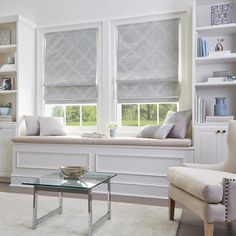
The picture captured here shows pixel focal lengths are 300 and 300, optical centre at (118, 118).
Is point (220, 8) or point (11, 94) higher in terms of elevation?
point (220, 8)

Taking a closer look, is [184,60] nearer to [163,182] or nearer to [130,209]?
[163,182]

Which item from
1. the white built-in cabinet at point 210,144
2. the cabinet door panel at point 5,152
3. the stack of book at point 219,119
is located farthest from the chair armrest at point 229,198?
the cabinet door panel at point 5,152

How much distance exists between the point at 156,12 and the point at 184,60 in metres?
0.81

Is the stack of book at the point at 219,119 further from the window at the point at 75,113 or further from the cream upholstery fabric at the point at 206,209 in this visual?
the window at the point at 75,113

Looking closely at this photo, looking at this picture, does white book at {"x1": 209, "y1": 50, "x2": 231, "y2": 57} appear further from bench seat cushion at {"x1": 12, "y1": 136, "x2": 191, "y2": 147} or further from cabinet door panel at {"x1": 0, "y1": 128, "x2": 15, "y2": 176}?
cabinet door panel at {"x1": 0, "y1": 128, "x2": 15, "y2": 176}

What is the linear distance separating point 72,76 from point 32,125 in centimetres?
97

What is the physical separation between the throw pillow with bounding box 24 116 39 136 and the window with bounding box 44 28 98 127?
0.45 metres

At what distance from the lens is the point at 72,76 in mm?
4680

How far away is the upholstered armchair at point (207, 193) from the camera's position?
2.08 m

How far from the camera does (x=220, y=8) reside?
377 cm

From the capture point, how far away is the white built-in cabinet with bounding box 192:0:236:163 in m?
3.50

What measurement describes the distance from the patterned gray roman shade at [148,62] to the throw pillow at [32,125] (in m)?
1.29

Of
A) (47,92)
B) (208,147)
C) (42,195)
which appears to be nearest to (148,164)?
(208,147)

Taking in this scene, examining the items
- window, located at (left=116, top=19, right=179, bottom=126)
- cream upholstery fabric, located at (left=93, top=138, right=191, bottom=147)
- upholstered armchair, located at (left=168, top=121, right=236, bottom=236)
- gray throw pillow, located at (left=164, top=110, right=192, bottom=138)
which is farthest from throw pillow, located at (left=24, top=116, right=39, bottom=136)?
upholstered armchair, located at (left=168, top=121, right=236, bottom=236)
